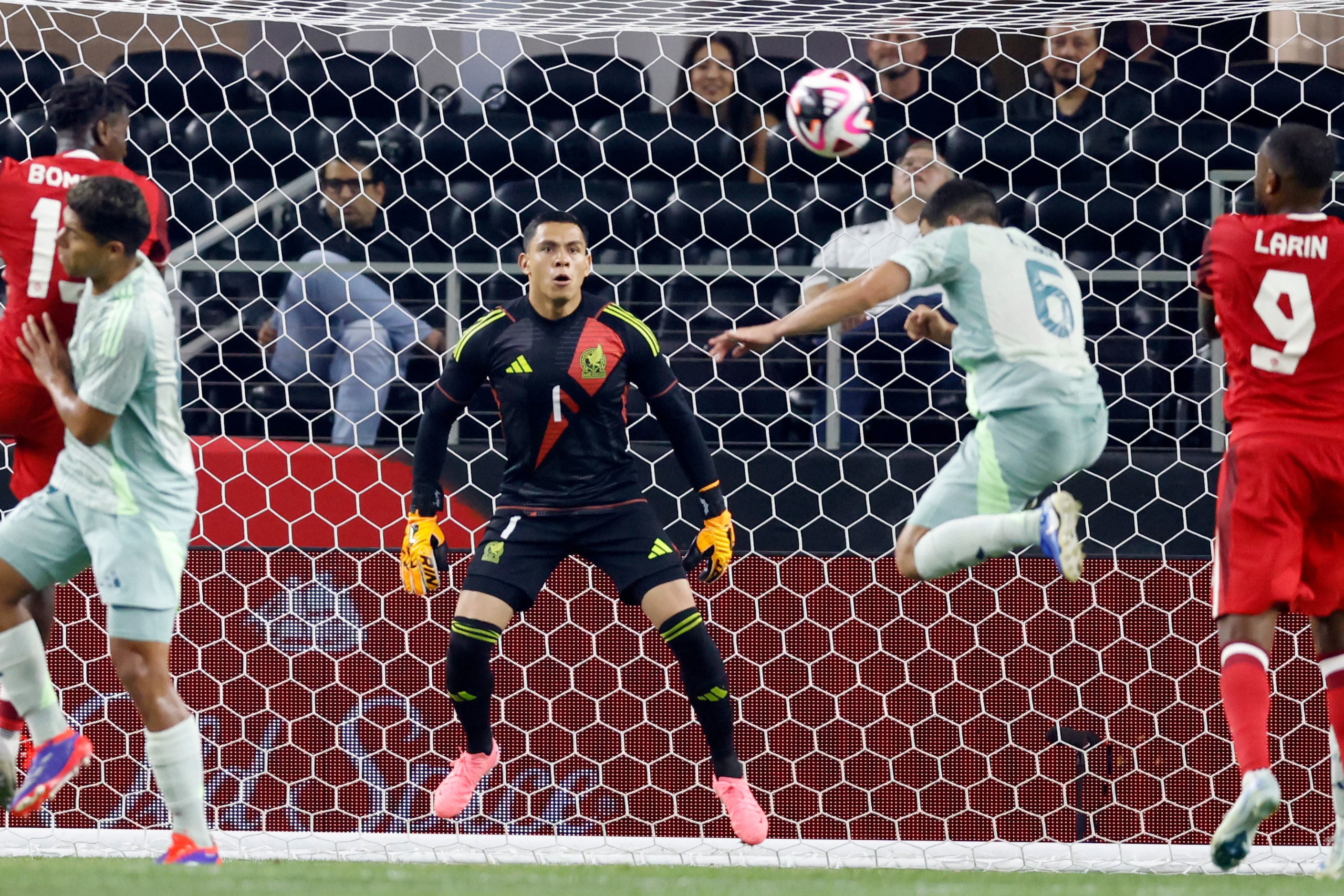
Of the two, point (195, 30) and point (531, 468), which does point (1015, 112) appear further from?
point (195, 30)

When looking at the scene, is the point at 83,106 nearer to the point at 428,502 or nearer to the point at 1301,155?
the point at 428,502

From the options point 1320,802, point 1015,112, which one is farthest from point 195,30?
point 1320,802

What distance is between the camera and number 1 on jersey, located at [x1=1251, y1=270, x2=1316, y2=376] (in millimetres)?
3996

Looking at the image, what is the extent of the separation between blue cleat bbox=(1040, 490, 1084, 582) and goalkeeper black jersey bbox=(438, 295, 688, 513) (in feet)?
3.67

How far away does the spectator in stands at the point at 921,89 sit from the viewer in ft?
23.4

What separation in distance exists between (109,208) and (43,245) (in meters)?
0.72

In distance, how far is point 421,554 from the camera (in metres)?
4.91

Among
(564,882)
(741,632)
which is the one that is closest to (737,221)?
(741,632)

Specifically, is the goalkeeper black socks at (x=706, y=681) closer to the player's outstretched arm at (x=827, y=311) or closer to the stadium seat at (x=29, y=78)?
the player's outstretched arm at (x=827, y=311)

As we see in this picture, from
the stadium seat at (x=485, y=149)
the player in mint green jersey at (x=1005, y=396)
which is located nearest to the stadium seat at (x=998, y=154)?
the stadium seat at (x=485, y=149)

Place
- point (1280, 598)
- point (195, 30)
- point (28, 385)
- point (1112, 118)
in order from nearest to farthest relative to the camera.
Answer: point (1280, 598) < point (28, 385) < point (1112, 118) < point (195, 30)

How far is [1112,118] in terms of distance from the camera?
7332 mm

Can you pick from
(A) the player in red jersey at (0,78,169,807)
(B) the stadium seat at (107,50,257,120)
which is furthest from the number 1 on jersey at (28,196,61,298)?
(B) the stadium seat at (107,50,257,120)

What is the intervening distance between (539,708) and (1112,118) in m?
3.64
